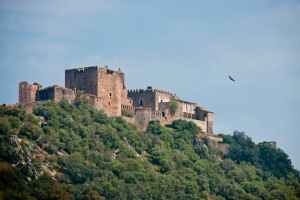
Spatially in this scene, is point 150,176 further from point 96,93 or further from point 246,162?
point 246,162

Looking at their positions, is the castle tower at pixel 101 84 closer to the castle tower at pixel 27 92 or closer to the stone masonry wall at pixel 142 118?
the stone masonry wall at pixel 142 118

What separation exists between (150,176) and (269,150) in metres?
25.9

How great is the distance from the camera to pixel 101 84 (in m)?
113

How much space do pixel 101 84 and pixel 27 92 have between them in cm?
787

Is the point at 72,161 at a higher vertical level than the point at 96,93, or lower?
lower

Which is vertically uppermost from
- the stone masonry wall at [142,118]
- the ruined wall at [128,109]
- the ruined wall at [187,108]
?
the ruined wall at [187,108]

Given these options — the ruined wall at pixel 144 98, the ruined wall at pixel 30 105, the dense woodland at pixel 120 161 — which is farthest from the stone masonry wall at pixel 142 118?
the ruined wall at pixel 30 105

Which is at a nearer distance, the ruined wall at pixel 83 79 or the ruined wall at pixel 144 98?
the ruined wall at pixel 83 79

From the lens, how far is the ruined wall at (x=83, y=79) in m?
113

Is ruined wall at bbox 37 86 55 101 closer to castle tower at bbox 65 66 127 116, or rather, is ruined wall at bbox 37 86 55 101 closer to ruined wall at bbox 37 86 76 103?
ruined wall at bbox 37 86 76 103

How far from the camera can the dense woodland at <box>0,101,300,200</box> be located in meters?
94.9

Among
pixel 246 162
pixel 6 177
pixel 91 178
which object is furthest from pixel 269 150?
pixel 6 177

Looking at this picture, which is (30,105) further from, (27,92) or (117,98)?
(117,98)

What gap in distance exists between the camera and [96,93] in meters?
113
